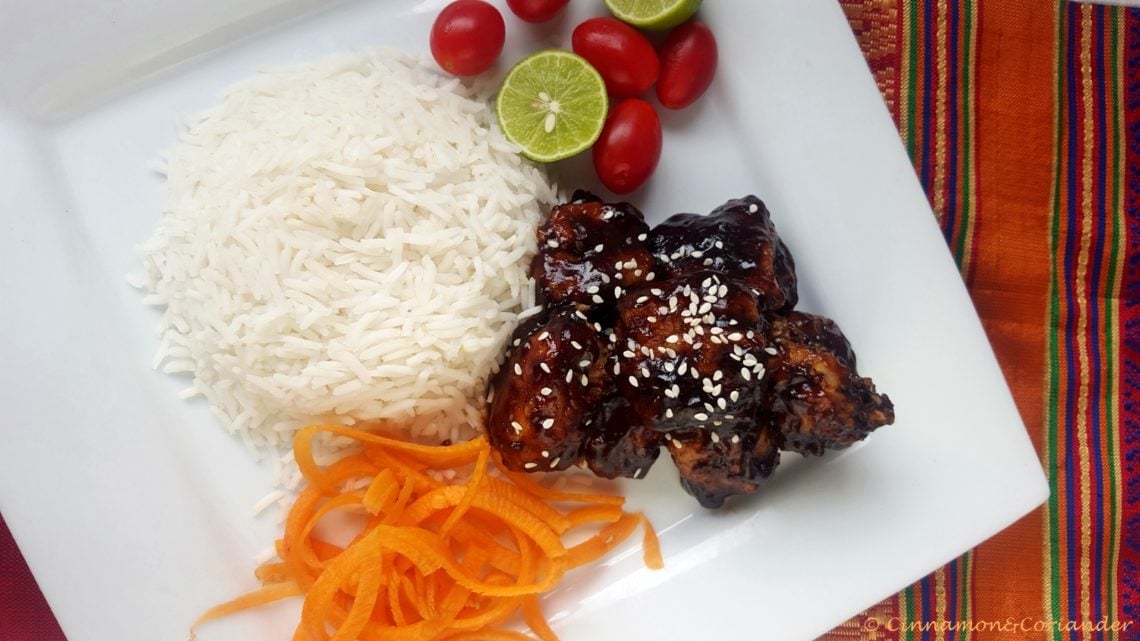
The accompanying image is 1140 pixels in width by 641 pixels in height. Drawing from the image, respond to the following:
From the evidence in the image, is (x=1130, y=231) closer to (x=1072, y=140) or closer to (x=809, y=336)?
(x=1072, y=140)

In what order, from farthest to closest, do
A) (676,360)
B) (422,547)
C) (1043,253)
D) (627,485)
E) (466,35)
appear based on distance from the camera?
(1043,253)
(627,485)
(466,35)
(422,547)
(676,360)

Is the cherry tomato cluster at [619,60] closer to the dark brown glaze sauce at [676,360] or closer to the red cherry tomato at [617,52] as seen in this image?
the red cherry tomato at [617,52]

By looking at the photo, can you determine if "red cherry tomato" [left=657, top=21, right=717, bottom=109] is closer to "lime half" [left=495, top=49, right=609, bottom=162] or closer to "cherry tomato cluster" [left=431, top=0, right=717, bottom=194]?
"cherry tomato cluster" [left=431, top=0, right=717, bottom=194]

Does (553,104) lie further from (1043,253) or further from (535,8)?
(1043,253)

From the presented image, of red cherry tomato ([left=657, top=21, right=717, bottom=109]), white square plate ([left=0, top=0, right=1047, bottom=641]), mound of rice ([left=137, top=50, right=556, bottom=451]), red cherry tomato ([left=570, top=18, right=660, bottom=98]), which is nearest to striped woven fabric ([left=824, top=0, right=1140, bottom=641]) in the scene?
white square plate ([left=0, top=0, right=1047, bottom=641])

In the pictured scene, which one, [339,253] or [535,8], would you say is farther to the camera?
[535,8]

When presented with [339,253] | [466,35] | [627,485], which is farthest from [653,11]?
[627,485]

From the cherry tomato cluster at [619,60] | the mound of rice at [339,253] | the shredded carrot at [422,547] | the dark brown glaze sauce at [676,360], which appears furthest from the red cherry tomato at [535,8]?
the shredded carrot at [422,547]
